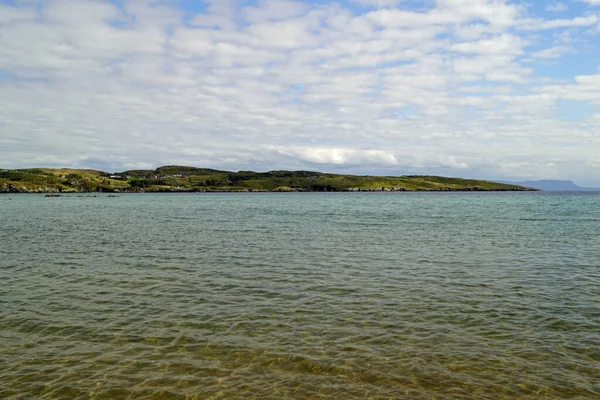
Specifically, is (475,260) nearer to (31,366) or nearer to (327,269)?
(327,269)

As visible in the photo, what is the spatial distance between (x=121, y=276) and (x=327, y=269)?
15010 mm

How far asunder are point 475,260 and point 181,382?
2900cm

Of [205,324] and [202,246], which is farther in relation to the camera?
[202,246]

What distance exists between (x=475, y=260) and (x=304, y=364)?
25438 millimetres

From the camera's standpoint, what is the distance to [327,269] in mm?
31250

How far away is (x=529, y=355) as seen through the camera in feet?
50.8

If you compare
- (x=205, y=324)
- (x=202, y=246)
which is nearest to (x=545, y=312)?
(x=205, y=324)

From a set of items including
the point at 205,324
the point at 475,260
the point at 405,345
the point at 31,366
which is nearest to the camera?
the point at 31,366

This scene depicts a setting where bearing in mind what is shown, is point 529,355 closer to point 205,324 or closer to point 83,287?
point 205,324

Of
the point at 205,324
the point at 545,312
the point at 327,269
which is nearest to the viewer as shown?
the point at 205,324

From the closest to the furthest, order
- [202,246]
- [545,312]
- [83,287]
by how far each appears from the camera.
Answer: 1. [545,312]
2. [83,287]
3. [202,246]

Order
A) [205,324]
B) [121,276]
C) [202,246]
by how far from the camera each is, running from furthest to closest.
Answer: [202,246]
[121,276]
[205,324]

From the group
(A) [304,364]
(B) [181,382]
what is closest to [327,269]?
(A) [304,364]

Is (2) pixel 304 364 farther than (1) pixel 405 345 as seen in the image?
No
